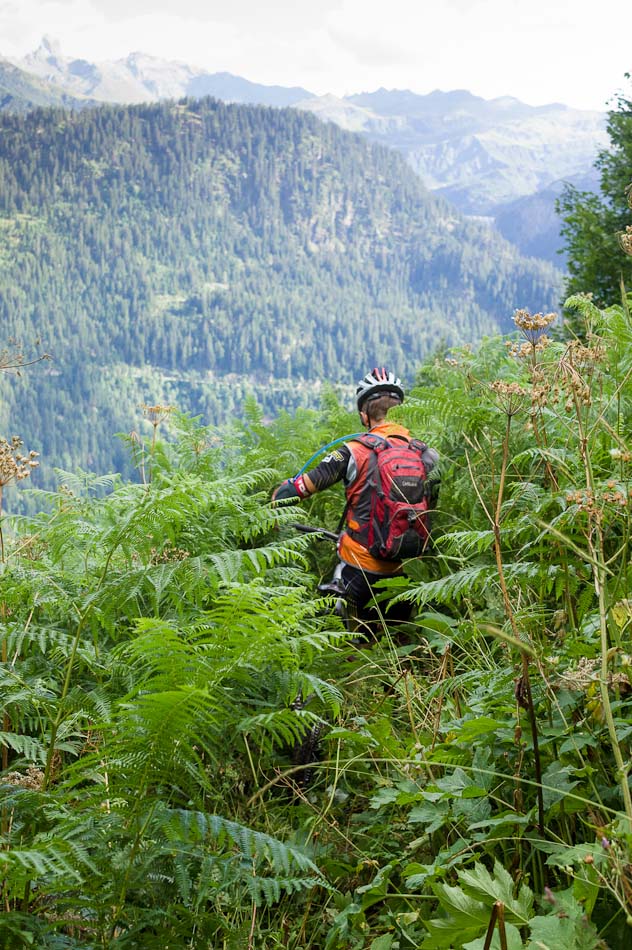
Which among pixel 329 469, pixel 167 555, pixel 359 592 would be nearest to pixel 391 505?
pixel 329 469

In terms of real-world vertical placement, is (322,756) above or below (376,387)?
below

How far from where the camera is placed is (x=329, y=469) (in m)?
4.36

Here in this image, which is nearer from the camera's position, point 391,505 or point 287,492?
point 391,505

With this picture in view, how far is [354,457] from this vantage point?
435cm

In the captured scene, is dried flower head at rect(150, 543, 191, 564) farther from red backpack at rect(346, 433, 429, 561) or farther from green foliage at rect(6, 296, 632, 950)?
red backpack at rect(346, 433, 429, 561)

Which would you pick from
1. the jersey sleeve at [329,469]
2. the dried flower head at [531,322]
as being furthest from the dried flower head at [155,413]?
the dried flower head at [531,322]

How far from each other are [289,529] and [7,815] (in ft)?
9.43

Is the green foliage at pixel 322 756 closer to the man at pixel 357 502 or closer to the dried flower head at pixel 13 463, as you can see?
the dried flower head at pixel 13 463

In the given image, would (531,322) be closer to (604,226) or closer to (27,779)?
(27,779)

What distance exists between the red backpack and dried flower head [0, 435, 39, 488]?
186 cm

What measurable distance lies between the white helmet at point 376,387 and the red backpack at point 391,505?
0.39 meters

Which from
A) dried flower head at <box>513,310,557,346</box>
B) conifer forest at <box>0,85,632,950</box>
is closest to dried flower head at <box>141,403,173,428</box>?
conifer forest at <box>0,85,632,950</box>

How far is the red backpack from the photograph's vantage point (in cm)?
418

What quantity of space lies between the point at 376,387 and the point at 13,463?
91.5 inches
